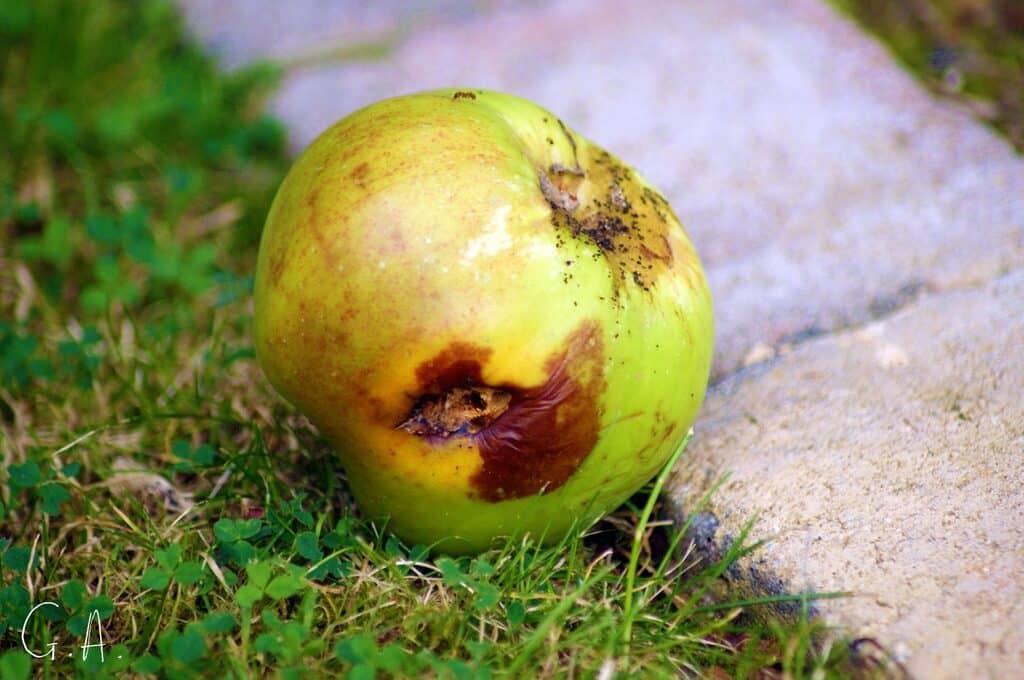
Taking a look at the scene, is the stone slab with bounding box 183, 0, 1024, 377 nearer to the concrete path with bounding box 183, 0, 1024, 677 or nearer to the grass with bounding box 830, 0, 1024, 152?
the concrete path with bounding box 183, 0, 1024, 677

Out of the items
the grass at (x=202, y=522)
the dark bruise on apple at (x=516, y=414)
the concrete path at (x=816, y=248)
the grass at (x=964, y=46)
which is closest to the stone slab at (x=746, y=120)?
the concrete path at (x=816, y=248)

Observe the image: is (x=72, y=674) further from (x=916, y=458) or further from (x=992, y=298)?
(x=992, y=298)

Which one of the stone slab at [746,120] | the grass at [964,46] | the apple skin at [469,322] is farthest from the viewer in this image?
the grass at [964,46]

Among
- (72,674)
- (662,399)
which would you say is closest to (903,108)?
(662,399)

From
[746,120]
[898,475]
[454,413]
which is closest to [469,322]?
[454,413]
